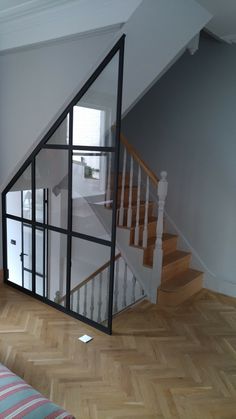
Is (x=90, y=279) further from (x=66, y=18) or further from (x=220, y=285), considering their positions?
(x=66, y=18)

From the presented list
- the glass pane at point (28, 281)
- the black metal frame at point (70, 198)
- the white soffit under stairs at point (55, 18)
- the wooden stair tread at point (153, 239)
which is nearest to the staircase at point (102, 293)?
the black metal frame at point (70, 198)

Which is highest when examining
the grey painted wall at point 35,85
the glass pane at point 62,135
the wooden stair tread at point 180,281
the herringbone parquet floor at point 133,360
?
the grey painted wall at point 35,85

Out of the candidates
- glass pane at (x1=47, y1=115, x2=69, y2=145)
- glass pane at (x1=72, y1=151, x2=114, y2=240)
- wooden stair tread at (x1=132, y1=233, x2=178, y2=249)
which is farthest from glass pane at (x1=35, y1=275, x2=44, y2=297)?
glass pane at (x1=47, y1=115, x2=69, y2=145)

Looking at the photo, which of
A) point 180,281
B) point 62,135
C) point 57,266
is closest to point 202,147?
point 180,281

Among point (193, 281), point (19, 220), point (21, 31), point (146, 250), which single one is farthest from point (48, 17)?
point (193, 281)

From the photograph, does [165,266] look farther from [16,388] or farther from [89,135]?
[16,388]

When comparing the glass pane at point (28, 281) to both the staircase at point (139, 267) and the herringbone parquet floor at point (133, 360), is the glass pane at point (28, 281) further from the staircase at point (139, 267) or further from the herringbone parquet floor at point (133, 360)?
the staircase at point (139, 267)

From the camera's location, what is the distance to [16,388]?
1561 millimetres

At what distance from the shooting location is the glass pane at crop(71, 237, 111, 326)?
309 centimetres

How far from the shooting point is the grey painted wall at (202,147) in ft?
12.3

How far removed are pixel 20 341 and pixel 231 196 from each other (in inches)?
106

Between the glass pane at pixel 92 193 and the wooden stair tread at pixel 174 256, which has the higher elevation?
the glass pane at pixel 92 193

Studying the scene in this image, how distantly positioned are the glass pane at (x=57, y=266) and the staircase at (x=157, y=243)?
78 cm

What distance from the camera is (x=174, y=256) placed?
13.4ft
